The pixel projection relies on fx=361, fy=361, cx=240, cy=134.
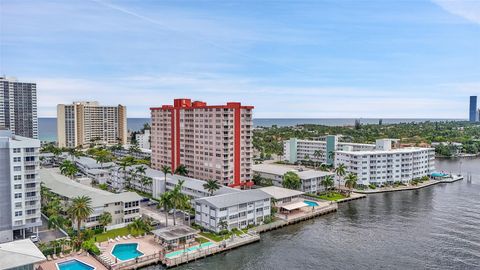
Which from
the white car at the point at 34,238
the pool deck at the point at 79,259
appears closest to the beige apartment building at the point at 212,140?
the pool deck at the point at 79,259

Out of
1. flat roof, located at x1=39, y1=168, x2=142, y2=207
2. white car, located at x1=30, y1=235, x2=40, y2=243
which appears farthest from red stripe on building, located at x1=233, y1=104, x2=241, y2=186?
white car, located at x1=30, y1=235, x2=40, y2=243

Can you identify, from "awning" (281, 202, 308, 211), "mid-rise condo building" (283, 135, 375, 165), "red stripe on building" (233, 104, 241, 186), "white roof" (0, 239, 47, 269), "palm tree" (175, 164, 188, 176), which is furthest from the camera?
"mid-rise condo building" (283, 135, 375, 165)

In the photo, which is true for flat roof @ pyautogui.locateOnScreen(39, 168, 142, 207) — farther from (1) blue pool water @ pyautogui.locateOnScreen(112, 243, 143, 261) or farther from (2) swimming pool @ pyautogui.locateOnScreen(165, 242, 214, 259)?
(2) swimming pool @ pyautogui.locateOnScreen(165, 242, 214, 259)

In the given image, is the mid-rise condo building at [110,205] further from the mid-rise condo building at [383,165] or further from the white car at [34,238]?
the mid-rise condo building at [383,165]

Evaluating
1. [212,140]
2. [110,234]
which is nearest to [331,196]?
[212,140]

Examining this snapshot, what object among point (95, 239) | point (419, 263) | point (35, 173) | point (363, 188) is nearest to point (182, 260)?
point (95, 239)

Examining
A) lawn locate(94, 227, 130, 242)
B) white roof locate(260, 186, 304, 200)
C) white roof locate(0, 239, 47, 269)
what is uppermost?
white roof locate(0, 239, 47, 269)

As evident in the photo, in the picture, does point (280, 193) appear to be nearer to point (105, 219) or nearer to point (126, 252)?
point (126, 252)
